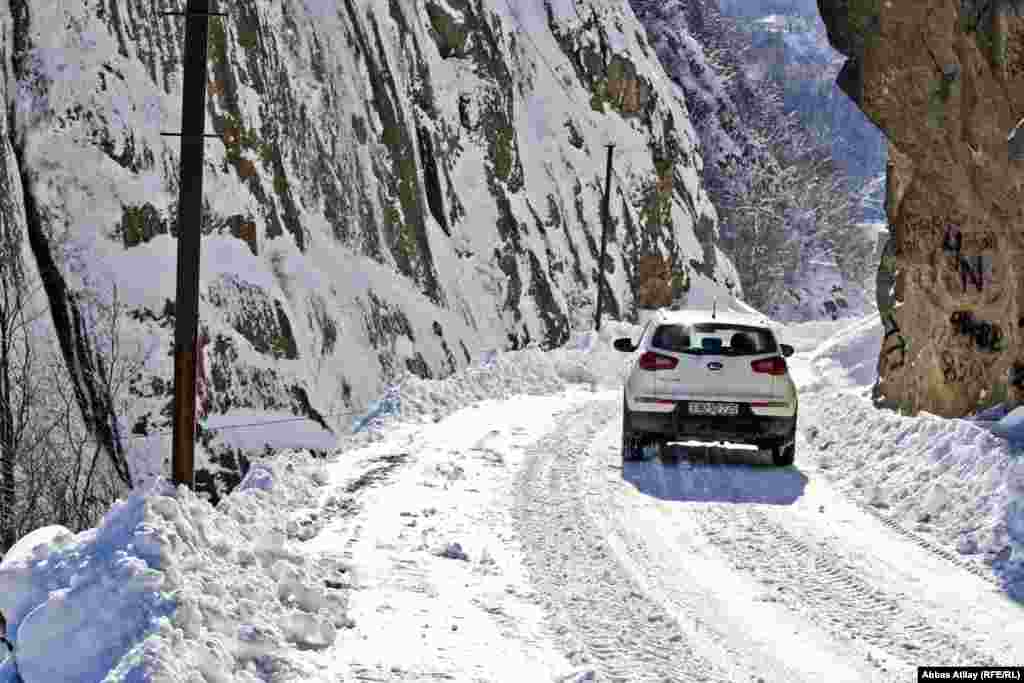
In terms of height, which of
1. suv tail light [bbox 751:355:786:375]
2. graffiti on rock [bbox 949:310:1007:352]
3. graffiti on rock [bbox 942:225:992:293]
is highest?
graffiti on rock [bbox 942:225:992:293]

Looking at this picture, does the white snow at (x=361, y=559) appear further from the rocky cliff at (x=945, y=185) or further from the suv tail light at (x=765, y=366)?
the rocky cliff at (x=945, y=185)

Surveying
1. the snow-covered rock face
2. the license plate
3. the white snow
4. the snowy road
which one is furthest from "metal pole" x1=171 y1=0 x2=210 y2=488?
the snow-covered rock face

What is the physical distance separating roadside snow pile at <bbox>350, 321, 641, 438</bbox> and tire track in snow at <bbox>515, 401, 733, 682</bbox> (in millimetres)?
4593

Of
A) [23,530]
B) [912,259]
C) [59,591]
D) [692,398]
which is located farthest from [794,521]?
[23,530]

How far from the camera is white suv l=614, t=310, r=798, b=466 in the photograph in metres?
12.7

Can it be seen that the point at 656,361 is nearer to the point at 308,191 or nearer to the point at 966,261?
the point at 966,261

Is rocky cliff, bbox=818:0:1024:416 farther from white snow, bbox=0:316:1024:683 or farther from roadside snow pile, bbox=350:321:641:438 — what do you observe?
roadside snow pile, bbox=350:321:641:438

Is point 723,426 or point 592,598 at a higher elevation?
point 592,598

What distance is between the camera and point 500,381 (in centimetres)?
2253

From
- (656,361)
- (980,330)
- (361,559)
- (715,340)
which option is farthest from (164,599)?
(980,330)

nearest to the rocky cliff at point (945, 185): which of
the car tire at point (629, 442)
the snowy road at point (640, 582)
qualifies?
the snowy road at point (640, 582)

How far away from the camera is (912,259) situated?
1825cm

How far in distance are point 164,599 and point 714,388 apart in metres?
8.04

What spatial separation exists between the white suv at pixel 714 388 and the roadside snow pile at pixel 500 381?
3933 mm
